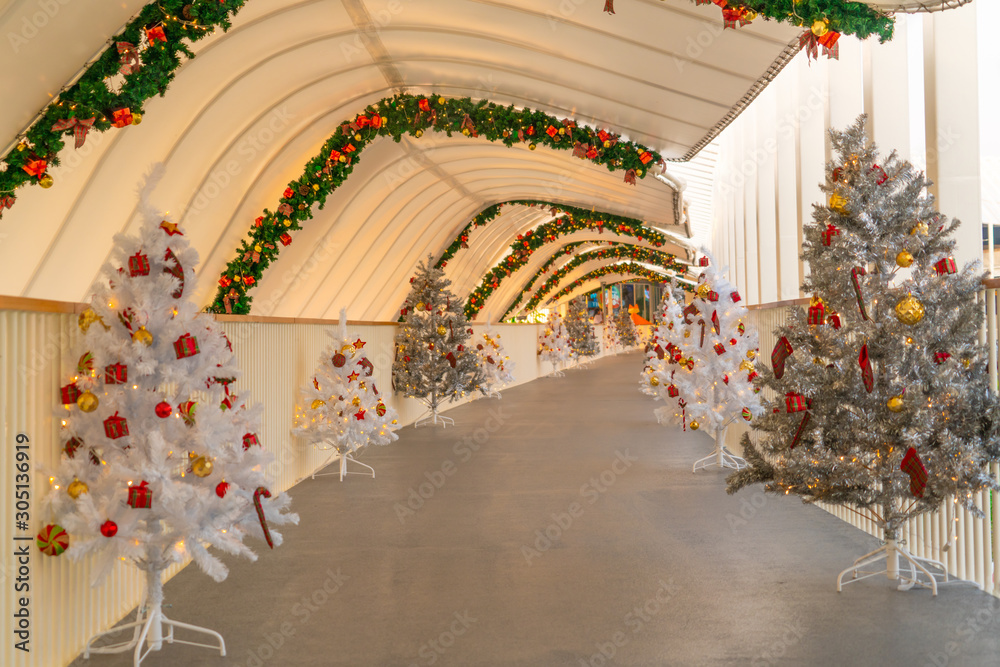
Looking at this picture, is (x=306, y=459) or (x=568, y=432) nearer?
(x=306, y=459)

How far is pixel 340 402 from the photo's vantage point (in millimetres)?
8742

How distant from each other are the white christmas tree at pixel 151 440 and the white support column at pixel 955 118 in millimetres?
4776

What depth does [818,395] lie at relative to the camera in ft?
15.9

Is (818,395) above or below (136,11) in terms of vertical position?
below

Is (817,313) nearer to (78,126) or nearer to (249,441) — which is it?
(249,441)

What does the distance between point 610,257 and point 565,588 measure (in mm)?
25662

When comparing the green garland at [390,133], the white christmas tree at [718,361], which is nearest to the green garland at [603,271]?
the green garland at [390,133]

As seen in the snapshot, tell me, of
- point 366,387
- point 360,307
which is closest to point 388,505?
point 366,387

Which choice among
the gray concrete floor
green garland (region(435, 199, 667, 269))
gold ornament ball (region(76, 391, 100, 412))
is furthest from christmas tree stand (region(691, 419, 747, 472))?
green garland (region(435, 199, 667, 269))

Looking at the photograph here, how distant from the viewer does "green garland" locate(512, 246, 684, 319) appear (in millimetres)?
28109

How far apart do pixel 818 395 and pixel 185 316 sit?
3.53m

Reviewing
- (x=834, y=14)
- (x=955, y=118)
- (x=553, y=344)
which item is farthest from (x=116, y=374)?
(x=553, y=344)

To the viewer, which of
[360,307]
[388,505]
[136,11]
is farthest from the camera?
[360,307]

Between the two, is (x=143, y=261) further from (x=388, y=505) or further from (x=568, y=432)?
(x=568, y=432)
